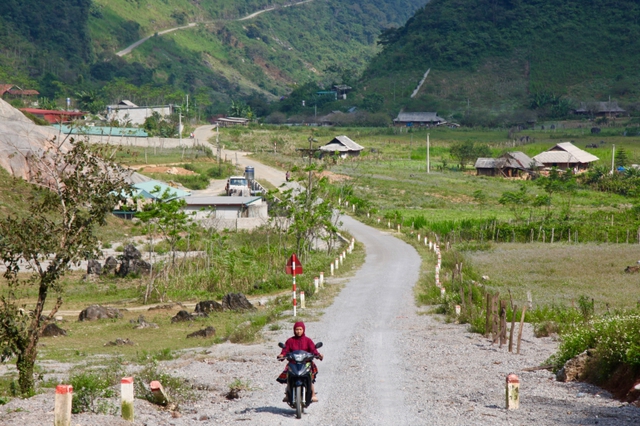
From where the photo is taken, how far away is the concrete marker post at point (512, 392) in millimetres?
12805

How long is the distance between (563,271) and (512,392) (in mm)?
24697

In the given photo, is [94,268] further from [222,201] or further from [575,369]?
[575,369]

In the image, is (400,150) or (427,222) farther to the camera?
(400,150)

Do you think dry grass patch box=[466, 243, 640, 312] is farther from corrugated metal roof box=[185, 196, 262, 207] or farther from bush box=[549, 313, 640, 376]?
corrugated metal roof box=[185, 196, 262, 207]

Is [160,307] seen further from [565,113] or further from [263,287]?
[565,113]

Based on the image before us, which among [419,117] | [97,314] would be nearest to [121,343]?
[97,314]

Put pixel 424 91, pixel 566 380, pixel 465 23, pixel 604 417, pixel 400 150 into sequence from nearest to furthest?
pixel 604 417, pixel 566 380, pixel 400 150, pixel 424 91, pixel 465 23

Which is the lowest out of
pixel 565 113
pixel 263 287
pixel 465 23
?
pixel 263 287

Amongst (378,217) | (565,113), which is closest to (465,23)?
(565,113)

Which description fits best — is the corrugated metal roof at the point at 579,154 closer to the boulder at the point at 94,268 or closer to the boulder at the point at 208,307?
the boulder at the point at 94,268

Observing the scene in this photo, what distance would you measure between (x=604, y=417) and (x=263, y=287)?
21126 mm

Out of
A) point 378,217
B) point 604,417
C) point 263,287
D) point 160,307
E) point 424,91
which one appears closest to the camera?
point 604,417

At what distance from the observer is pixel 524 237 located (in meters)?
49.4

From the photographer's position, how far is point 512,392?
12875 millimetres
